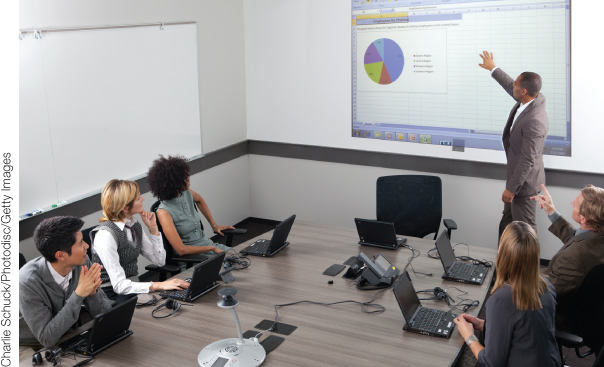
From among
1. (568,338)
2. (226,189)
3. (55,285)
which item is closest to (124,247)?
(55,285)

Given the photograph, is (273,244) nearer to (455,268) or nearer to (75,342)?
(455,268)

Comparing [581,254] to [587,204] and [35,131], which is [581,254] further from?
[35,131]

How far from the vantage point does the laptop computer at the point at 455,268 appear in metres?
3.41

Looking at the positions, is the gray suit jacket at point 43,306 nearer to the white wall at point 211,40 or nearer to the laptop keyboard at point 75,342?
the laptop keyboard at point 75,342

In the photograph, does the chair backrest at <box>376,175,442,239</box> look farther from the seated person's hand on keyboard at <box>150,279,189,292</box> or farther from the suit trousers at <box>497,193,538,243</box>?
the seated person's hand on keyboard at <box>150,279,189,292</box>

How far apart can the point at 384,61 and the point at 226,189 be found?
85.5 inches

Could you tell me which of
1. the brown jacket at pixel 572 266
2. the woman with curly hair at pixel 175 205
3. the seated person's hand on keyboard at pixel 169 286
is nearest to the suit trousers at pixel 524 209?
the brown jacket at pixel 572 266

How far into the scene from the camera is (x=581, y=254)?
309 centimetres

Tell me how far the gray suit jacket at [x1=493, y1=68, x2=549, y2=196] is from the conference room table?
3.50ft

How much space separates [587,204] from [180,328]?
7.51 ft

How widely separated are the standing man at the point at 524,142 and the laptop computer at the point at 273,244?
6.54 ft

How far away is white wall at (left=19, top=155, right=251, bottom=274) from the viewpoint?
19.3ft

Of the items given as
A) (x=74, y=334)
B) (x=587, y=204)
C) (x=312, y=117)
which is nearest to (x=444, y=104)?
(x=312, y=117)

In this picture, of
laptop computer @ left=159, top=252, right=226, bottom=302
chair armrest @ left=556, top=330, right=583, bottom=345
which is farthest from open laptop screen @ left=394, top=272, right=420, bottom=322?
laptop computer @ left=159, top=252, right=226, bottom=302
